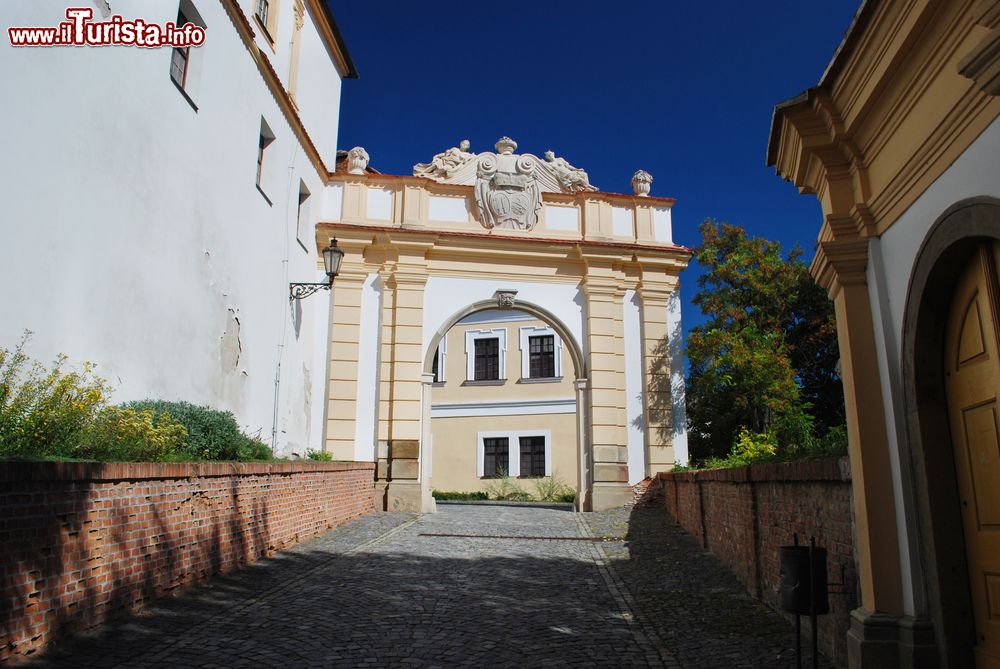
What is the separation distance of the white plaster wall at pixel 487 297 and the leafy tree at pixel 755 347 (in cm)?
275

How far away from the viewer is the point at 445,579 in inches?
305

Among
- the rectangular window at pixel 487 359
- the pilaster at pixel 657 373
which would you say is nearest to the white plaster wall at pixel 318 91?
the pilaster at pixel 657 373

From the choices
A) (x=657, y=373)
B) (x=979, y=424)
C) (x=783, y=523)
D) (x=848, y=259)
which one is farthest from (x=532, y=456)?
(x=979, y=424)

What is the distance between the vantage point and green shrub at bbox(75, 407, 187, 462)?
5.79m

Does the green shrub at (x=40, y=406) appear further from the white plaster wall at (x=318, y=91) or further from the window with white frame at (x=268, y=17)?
the white plaster wall at (x=318, y=91)

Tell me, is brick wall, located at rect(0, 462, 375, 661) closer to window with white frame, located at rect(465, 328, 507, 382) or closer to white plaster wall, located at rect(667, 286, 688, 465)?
white plaster wall, located at rect(667, 286, 688, 465)

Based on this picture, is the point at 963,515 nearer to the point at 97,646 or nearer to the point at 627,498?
the point at 97,646

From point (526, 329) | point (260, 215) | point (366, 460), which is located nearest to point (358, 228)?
point (260, 215)

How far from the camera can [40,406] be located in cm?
558

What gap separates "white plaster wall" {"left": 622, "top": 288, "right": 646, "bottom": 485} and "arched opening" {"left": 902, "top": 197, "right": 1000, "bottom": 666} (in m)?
11.8

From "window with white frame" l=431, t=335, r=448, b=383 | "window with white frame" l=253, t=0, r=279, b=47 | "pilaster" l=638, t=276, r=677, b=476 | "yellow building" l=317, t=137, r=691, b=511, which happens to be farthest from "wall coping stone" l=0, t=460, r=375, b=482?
"window with white frame" l=431, t=335, r=448, b=383

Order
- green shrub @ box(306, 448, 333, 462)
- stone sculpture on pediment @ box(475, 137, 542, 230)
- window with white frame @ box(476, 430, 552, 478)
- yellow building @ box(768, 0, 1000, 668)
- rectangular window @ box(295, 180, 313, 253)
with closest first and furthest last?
yellow building @ box(768, 0, 1000, 668), green shrub @ box(306, 448, 333, 462), rectangular window @ box(295, 180, 313, 253), stone sculpture on pediment @ box(475, 137, 542, 230), window with white frame @ box(476, 430, 552, 478)

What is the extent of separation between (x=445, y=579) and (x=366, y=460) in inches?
307

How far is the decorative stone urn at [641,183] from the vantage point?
57.4 feet
